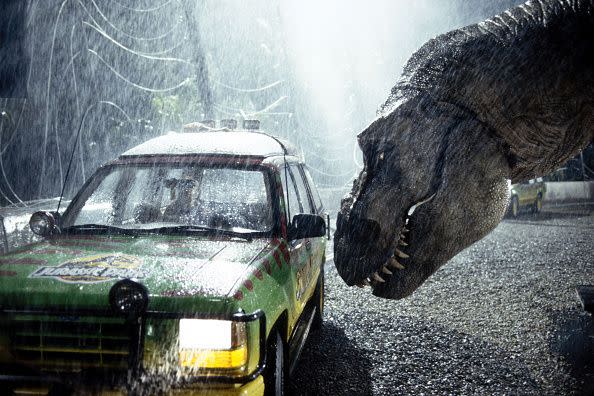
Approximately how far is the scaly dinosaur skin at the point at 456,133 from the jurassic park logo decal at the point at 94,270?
1.28m

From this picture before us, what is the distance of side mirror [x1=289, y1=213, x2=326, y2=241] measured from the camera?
3514 mm

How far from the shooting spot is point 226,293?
2439 mm

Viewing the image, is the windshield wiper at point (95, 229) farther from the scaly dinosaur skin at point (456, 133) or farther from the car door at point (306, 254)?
the scaly dinosaur skin at point (456, 133)

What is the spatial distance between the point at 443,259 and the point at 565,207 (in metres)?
20.5

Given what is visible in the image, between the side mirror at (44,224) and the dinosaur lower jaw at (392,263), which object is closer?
the dinosaur lower jaw at (392,263)

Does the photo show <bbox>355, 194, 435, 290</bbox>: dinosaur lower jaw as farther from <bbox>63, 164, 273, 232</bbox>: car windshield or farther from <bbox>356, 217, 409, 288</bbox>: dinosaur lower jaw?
<bbox>63, 164, 273, 232</bbox>: car windshield

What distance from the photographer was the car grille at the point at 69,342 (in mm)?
2406

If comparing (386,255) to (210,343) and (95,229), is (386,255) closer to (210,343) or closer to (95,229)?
(210,343)

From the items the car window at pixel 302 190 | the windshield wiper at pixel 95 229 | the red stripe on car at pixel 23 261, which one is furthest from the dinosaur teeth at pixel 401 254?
the car window at pixel 302 190

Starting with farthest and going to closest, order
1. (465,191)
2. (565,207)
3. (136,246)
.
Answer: (565,207) < (136,246) < (465,191)

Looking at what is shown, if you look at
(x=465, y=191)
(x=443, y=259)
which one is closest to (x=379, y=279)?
(x=443, y=259)

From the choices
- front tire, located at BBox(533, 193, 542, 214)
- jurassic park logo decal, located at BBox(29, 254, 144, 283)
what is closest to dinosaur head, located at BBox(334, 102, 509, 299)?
jurassic park logo decal, located at BBox(29, 254, 144, 283)

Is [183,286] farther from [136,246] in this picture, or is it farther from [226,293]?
[136,246]

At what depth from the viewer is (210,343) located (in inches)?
94.3
